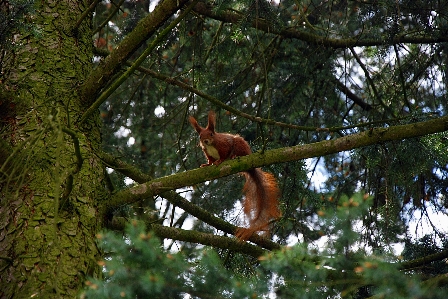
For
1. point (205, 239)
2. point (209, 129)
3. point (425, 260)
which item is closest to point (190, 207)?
point (205, 239)

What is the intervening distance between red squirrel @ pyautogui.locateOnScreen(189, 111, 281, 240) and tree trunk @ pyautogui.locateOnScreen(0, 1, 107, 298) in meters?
0.88

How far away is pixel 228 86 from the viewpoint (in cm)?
462

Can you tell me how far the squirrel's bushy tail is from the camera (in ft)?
11.9

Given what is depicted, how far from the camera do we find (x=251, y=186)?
154 inches

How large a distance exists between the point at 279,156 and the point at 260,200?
98 centimetres

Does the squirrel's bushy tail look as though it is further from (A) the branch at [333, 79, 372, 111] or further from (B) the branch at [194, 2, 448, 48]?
(A) the branch at [333, 79, 372, 111]

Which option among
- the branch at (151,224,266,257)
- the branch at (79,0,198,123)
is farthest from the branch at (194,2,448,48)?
the branch at (151,224,266,257)

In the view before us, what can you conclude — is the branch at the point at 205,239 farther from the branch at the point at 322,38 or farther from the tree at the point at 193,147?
the branch at the point at 322,38

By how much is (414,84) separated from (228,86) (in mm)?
1556

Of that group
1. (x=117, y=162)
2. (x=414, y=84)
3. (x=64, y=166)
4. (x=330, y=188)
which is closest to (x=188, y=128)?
(x=330, y=188)

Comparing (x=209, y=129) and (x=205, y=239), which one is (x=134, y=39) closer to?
(x=205, y=239)

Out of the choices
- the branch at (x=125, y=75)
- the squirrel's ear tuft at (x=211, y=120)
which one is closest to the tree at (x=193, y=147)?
the branch at (x=125, y=75)

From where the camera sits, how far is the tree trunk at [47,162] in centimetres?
248

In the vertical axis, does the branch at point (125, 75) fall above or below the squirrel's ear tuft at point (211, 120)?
below
